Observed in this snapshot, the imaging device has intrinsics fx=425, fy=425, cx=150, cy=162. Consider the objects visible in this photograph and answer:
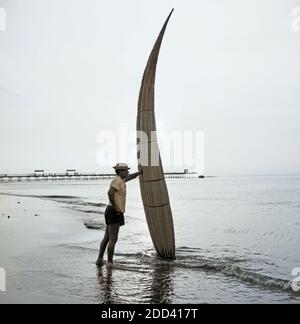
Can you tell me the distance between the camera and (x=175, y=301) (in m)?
5.16

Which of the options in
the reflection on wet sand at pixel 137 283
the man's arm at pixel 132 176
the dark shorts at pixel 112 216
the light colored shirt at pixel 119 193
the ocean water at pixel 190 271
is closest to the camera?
the reflection on wet sand at pixel 137 283

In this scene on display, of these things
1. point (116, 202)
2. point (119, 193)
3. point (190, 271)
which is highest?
point (119, 193)

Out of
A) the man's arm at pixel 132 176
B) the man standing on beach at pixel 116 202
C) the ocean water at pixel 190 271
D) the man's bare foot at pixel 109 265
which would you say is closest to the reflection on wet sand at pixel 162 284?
the ocean water at pixel 190 271

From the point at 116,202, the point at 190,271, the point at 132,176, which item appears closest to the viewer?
the point at 116,202

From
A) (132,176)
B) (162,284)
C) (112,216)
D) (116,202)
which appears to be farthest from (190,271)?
(132,176)

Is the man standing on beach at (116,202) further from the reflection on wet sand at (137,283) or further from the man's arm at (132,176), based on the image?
the reflection on wet sand at (137,283)

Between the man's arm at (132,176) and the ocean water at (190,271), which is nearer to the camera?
the ocean water at (190,271)

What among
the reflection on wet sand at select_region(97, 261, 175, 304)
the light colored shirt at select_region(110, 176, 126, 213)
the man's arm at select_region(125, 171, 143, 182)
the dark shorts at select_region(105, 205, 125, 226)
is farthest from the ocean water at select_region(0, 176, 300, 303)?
the man's arm at select_region(125, 171, 143, 182)

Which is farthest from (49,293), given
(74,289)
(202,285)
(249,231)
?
(249,231)

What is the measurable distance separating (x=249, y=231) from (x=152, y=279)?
8843 millimetres

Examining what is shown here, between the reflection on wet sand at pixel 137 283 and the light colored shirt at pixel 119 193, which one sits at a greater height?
the light colored shirt at pixel 119 193

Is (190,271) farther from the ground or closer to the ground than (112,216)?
closer to the ground

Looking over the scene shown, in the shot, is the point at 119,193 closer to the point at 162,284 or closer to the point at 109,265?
the point at 109,265

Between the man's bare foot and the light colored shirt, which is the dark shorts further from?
the man's bare foot
